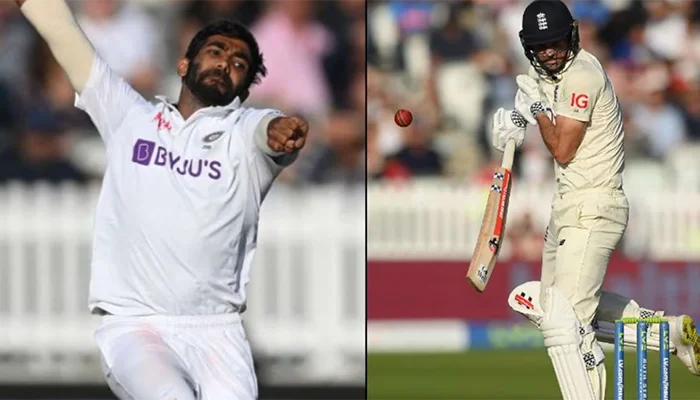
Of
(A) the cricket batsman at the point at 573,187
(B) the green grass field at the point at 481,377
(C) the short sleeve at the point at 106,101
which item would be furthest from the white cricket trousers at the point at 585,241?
(C) the short sleeve at the point at 106,101

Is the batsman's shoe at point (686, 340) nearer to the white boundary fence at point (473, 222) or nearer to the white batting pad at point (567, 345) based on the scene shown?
the white batting pad at point (567, 345)

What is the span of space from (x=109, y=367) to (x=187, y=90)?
3.06ft

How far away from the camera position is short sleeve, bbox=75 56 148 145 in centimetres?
496

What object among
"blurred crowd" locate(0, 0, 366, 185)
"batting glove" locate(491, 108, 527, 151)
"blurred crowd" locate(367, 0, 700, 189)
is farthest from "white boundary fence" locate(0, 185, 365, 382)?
"batting glove" locate(491, 108, 527, 151)

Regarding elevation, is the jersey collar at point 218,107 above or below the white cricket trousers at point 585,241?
above

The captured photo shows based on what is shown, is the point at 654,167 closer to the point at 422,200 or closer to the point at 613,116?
the point at 422,200

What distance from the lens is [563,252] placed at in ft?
20.1

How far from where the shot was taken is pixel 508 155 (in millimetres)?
6270

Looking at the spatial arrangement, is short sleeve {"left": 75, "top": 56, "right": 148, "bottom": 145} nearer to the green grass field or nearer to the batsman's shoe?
the batsman's shoe

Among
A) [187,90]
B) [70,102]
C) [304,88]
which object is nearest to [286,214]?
[304,88]

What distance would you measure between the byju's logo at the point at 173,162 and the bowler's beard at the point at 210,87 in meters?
0.24

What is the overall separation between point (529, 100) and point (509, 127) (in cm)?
16

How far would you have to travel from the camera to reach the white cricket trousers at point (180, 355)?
4.61 m

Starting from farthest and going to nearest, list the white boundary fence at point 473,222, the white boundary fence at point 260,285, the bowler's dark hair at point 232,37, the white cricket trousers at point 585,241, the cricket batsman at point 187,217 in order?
the white boundary fence at point 473,222, the white boundary fence at point 260,285, the white cricket trousers at point 585,241, the bowler's dark hair at point 232,37, the cricket batsman at point 187,217
